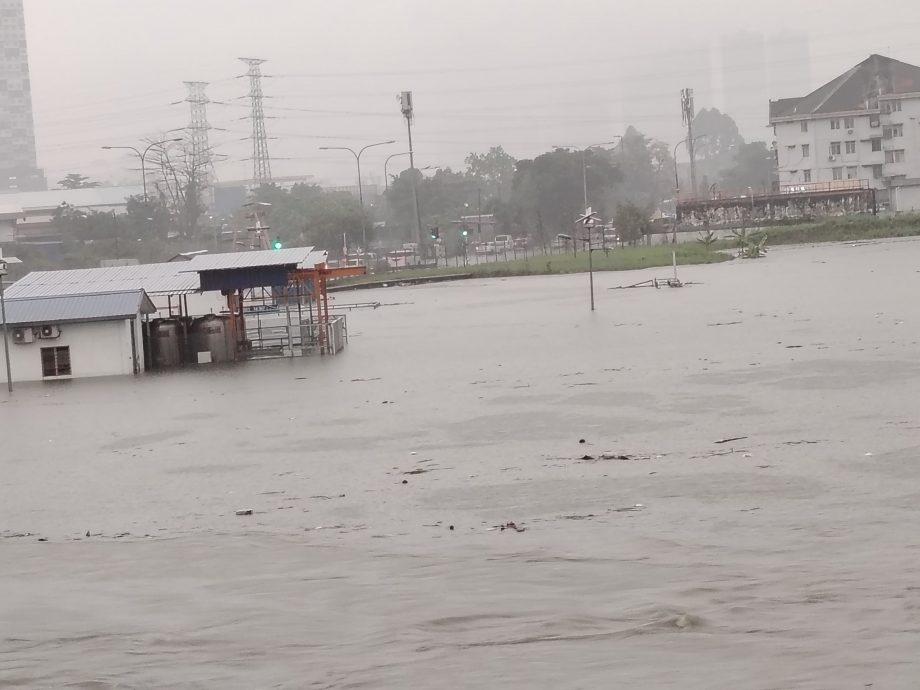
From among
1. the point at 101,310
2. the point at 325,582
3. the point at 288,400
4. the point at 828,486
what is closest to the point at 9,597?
the point at 325,582

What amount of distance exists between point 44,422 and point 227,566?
17.4 metres

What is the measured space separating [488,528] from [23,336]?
29.3 meters

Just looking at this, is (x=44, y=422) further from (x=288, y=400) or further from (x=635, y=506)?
(x=635, y=506)

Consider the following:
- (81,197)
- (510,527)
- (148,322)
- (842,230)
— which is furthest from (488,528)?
(81,197)

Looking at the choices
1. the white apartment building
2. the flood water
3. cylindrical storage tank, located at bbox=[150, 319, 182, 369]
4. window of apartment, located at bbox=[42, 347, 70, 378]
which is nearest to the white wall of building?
the white apartment building

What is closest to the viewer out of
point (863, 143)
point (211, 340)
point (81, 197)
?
point (211, 340)

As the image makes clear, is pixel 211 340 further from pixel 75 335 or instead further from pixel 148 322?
pixel 75 335

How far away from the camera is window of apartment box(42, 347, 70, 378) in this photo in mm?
40781

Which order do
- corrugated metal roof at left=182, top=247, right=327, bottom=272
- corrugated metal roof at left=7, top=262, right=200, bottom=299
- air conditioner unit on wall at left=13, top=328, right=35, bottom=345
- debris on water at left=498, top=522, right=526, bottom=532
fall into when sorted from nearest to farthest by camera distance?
debris on water at left=498, top=522, right=526, bottom=532 → air conditioner unit on wall at left=13, top=328, right=35, bottom=345 → corrugated metal roof at left=182, top=247, right=327, bottom=272 → corrugated metal roof at left=7, top=262, right=200, bottom=299

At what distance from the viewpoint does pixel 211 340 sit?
43.8 meters

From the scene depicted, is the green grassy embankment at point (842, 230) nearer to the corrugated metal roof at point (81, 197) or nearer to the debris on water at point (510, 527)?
the corrugated metal roof at point (81, 197)

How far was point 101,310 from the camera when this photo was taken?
4022 cm

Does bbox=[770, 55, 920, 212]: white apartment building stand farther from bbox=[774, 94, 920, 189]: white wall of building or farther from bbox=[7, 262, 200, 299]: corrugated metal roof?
bbox=[7, 262, 200, 299]: corrugated metal roof

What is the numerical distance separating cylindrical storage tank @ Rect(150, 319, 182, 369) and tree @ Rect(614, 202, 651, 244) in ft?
218
